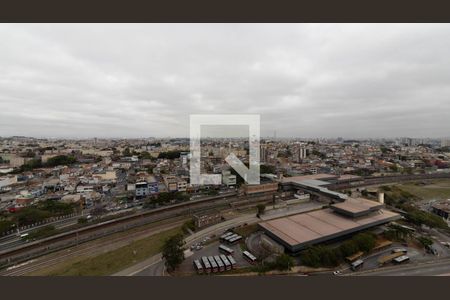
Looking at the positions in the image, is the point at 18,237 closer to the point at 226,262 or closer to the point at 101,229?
the point at 101,229

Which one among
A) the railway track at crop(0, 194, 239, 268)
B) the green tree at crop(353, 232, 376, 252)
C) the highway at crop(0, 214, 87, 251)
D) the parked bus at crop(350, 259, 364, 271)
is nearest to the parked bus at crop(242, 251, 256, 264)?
the parked bus at crop(350, 259, 364, 271)

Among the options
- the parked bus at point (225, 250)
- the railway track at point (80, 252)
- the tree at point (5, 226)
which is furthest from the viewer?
the tree at point (5, 226)

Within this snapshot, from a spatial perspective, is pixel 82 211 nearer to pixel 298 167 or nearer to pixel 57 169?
pixel 57 169

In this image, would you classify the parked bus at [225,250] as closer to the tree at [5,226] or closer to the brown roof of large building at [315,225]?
the brown roof of large building at [315,225]

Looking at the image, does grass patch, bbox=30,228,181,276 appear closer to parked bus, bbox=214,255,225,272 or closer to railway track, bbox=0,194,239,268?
railway track, bbox=0,194,239,268

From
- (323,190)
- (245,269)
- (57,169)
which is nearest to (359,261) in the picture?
(245,269)

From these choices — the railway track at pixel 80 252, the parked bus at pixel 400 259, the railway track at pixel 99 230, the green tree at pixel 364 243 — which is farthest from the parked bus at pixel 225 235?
the parked bus at pixel 400 259

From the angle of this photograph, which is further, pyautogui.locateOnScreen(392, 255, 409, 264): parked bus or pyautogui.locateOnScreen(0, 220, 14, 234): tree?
pyautogui.locateOnScreen(0, 220, 14, 234): tree
